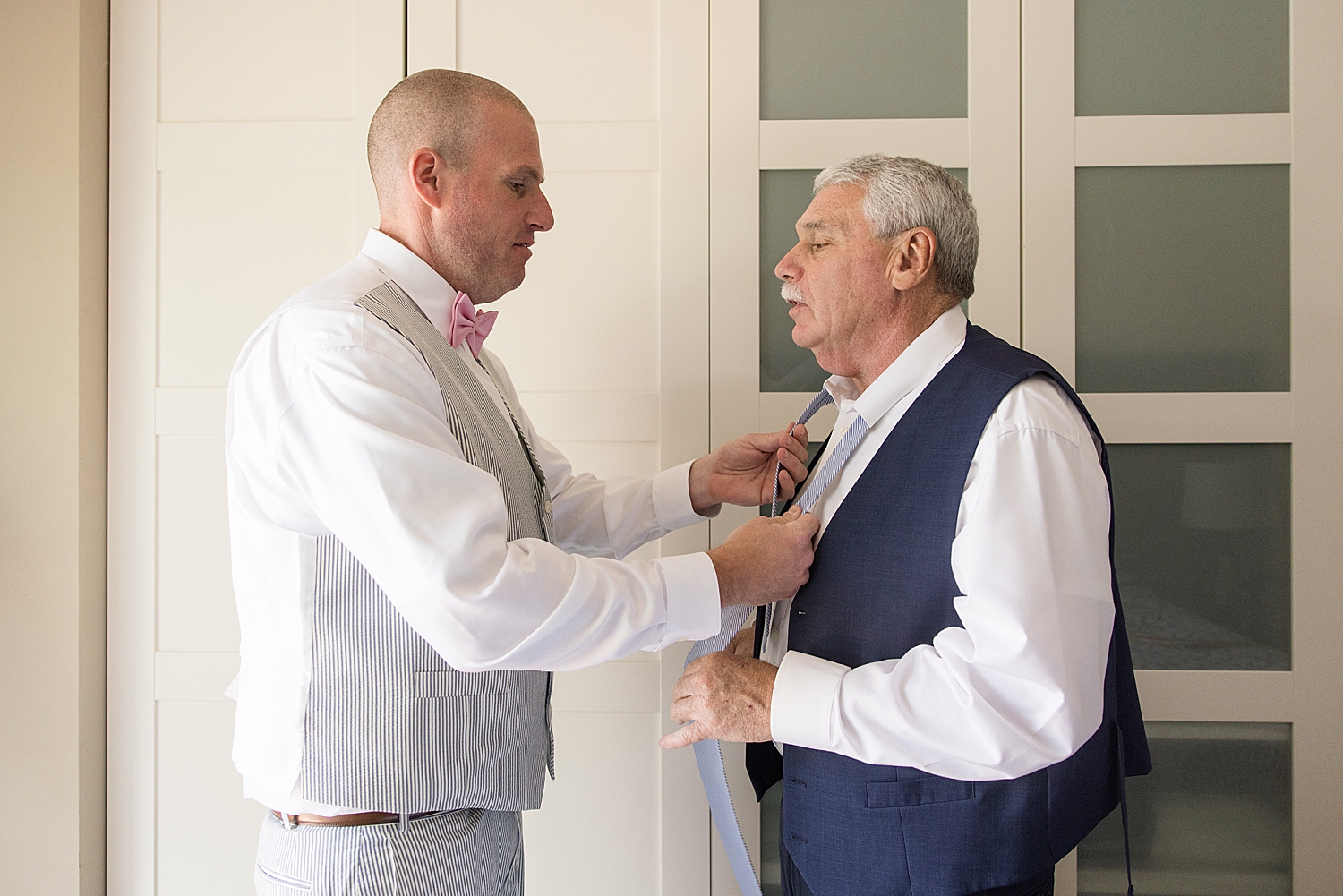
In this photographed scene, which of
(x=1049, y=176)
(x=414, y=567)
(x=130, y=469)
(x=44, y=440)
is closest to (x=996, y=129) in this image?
(x=1049, y=176)

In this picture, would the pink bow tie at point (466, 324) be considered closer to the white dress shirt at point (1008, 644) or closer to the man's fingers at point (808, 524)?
the man's fingers at point (808, 524)

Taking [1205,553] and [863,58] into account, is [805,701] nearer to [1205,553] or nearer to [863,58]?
[1205,553]

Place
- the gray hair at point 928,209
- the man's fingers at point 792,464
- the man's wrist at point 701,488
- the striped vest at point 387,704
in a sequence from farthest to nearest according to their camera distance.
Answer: the man's wrist at point 701,488, the man's fingers at point 792,464, the gray hair at point 928,209, the striped vest at point 387,704

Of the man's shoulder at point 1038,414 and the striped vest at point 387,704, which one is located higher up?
the man's shoulder at point 1038,414

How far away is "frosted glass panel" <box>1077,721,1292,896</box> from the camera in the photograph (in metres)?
1.79

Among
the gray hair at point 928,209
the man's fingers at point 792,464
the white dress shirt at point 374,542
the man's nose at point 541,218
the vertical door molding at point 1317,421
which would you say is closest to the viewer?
the white dress shirt at point 374,542

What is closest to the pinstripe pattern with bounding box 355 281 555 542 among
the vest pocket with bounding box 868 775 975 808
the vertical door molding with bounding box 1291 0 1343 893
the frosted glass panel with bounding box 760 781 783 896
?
the vest pocket with bounding box 868 775 975 808

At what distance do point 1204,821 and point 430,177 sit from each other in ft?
6.60

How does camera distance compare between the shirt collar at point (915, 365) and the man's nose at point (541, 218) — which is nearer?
the shirt collar at point (915, 365)

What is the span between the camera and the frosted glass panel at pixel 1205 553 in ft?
5.86

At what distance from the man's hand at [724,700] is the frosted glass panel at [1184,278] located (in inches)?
41.3

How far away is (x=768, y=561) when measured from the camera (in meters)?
1.22

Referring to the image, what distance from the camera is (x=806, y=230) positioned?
1.35 metres

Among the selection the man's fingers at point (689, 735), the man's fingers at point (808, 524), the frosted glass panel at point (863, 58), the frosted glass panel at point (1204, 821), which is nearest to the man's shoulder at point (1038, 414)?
the man's fingers at point (808, 524)
